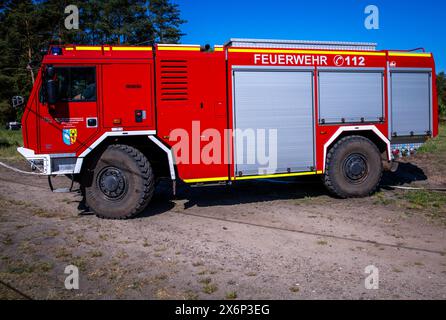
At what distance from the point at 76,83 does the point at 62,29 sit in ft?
109

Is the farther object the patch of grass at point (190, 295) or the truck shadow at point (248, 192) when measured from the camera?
the truck shadow at point (248, 192)

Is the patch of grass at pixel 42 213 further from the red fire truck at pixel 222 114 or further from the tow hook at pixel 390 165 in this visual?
the tow hook at pixel 390 165

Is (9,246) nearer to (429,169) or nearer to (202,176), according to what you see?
(202,176)

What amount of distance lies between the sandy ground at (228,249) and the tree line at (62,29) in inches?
1181

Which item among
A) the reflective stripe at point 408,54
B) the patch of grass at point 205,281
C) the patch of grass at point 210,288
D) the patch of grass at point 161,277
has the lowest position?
the patch of grass at point 210,288

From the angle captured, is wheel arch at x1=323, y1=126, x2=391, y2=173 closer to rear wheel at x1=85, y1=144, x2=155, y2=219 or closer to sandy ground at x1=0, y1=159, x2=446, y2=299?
sandy ground at x1=0, y1=159, x2=446, y2=299

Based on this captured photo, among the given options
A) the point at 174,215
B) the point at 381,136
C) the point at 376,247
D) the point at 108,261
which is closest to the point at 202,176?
the point at 174,215

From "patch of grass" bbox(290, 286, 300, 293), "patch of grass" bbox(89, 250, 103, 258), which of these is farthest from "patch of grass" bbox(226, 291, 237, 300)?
"patch of grass" bbox(89, 250, 103, 258)

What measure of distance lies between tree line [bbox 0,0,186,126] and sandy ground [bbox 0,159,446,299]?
98.4 feet

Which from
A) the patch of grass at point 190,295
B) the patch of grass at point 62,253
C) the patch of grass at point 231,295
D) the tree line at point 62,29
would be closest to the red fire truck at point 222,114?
the patch of grass at point 62,253

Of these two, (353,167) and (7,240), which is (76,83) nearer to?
(7,240)

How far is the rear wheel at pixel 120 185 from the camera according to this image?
746cm

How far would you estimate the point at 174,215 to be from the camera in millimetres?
7883

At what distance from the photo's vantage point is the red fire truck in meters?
7.23
